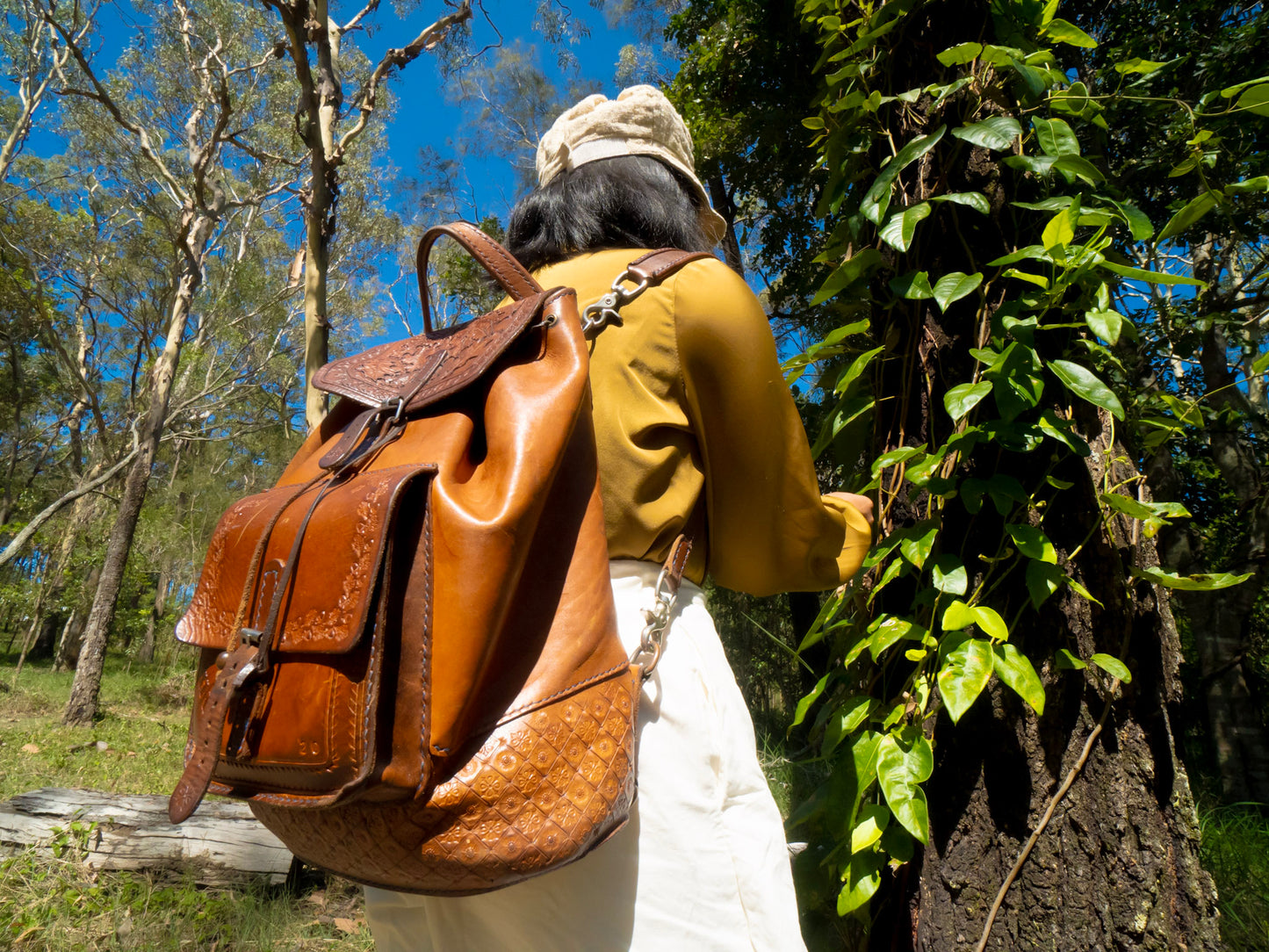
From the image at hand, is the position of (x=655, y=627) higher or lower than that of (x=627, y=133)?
A: lower

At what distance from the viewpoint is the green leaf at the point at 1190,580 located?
42.3 inches

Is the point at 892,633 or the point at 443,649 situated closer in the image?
the point at 443,649

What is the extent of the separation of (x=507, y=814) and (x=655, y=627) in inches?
10.9

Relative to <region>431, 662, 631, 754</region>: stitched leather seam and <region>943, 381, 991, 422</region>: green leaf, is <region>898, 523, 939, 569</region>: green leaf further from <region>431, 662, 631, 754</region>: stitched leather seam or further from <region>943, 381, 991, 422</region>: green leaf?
<region>431, 662, 631, 754</region>: stitched leather seam

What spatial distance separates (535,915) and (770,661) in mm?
4720

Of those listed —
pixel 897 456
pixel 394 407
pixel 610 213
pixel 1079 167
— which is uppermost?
pixel 1079 167

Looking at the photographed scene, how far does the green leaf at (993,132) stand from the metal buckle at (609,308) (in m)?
0.73

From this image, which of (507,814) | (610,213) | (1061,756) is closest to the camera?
(507,814)

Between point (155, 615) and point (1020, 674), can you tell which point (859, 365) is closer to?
point (1020, 674)

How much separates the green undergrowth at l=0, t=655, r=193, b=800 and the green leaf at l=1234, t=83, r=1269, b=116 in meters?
6.06

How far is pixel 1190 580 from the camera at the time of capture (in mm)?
1122

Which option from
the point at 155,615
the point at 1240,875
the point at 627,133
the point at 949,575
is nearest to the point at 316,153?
the point at 627,133

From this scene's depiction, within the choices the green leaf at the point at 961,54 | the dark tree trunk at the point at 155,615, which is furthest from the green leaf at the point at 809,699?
the dark tree trunk at the point at 155,615

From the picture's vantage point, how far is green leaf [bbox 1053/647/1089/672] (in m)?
1.15
